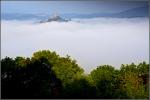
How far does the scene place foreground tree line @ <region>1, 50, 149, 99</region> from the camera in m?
3.54

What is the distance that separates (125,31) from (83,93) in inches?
25.1

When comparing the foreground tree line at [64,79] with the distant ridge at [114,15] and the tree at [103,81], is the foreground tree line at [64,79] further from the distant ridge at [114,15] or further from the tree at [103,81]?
the distant ridge at [114,15]

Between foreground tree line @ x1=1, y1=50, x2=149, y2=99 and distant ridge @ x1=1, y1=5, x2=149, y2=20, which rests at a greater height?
distant ridge @ x1=1, y1=5, x2=149, y2=20

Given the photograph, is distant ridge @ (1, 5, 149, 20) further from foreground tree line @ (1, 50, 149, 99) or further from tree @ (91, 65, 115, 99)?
tree @ (91, 65, 115, 99)

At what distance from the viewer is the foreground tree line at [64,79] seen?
3537 millimetres

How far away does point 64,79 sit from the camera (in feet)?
11.8

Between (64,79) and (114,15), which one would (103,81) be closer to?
(64,79)

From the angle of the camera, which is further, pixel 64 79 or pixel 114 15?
pixel 114 15

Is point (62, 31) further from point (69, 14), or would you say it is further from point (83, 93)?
point (83, 93)

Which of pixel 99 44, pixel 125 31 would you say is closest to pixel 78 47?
pixel 99 44

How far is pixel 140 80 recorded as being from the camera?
3721mm

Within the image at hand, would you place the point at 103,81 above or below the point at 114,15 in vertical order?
below

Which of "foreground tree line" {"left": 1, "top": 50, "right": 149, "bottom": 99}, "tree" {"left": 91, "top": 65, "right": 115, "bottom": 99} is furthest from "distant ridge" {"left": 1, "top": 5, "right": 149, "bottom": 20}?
"tree" {"left": 91, "top": 65, "right": 115, "bottom": 99}

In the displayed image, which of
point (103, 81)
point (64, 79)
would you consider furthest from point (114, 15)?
point (64, 79)
